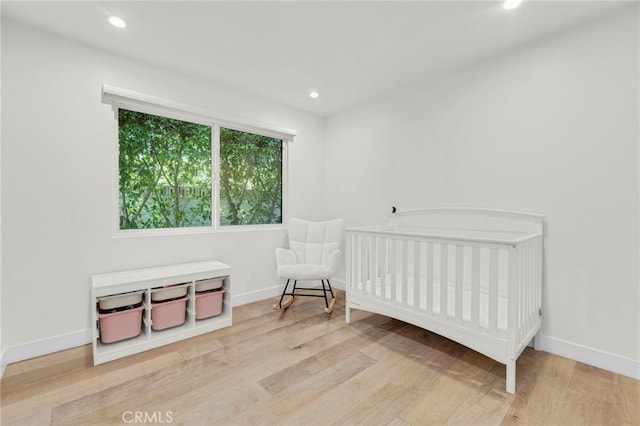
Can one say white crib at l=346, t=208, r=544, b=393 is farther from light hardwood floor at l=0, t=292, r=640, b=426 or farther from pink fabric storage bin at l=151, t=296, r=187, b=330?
pink fabric storage bin at l=151, t=296, r=187, b=330

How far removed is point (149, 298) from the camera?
208 cm

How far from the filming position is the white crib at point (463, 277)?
164 centimetres

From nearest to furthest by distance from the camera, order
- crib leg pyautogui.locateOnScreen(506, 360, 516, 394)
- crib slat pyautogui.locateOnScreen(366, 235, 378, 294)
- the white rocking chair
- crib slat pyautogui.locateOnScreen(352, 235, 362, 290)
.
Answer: crib leg pyautogui.locateOnScreen(506, 360, 516, 394)
crib slat pyautogui.locateOnScreen(366, 235, 378, 294)
crib slat pyautogui.locateOnScreen(352, 235, 362, 290)
the white rocking chair

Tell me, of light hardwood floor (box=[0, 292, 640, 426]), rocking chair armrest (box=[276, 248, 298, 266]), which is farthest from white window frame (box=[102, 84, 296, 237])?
light hardwood floor (box=[0, 292, 640, 426])

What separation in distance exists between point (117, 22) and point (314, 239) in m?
2.39

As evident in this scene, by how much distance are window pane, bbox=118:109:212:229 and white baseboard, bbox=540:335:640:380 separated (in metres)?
2.98

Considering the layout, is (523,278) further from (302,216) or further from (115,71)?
(115,71)

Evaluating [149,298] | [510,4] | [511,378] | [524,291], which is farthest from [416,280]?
[149,298]

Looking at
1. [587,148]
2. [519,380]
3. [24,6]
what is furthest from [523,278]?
[24,6]

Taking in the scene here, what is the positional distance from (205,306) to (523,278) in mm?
2297

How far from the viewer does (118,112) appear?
2311 millimetres

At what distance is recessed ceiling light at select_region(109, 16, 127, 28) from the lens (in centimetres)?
184

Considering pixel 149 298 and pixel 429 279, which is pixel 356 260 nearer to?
pixel 429 279

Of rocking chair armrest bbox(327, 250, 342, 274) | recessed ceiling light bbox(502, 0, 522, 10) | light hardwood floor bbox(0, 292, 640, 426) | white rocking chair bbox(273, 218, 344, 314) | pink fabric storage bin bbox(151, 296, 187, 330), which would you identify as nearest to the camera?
light hardwood floor bbox(0, 292, 640, 426)
